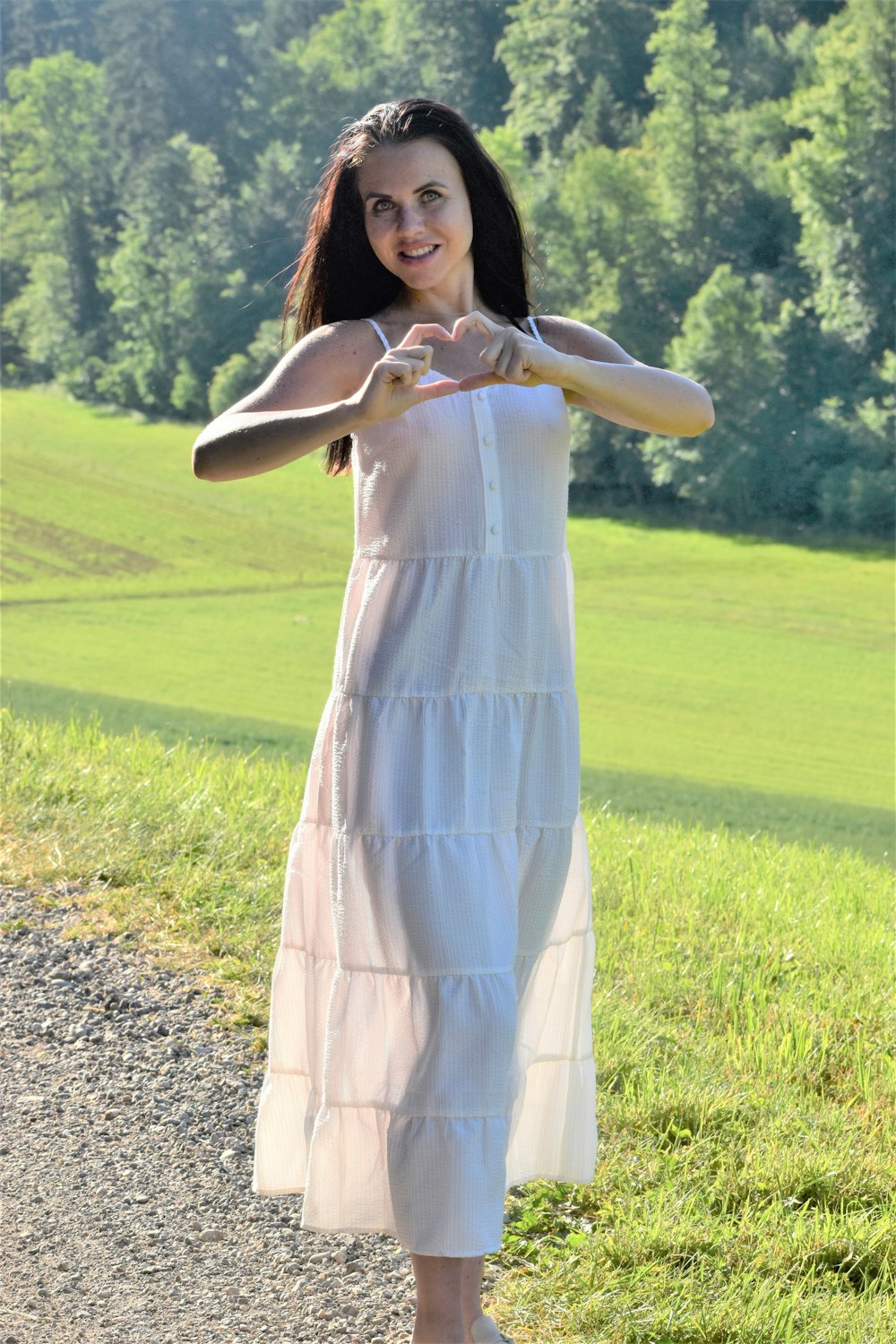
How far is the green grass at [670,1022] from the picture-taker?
211 cm

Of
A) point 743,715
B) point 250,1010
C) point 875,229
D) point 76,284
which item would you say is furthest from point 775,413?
point 250,1010

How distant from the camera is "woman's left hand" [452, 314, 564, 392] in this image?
1670mm

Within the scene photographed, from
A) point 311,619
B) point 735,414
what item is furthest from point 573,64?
point 311,619

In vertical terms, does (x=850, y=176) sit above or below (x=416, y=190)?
above

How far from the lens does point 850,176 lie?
15.3 meters

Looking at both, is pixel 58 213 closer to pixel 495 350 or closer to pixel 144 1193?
pixel 144 1193

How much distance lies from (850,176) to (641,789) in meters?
7.91

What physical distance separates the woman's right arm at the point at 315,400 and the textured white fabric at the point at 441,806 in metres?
0.10

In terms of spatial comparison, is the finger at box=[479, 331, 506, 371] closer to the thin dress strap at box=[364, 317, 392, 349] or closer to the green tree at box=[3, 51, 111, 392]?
the thin dress strap at box=[364, 317, 392, 349]

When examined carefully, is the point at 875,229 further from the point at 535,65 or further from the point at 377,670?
the point at 377,670

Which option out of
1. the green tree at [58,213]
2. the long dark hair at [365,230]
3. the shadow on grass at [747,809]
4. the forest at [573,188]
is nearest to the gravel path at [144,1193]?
the long dark hair at [365,230]

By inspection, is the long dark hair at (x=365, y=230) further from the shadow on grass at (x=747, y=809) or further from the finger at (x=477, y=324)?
the shadow on grass at (x=747, y=809)

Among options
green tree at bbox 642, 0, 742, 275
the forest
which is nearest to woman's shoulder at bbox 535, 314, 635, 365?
the forest

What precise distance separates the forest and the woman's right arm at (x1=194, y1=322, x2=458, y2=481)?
13.8 metres
